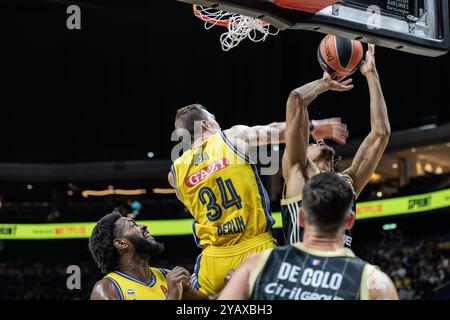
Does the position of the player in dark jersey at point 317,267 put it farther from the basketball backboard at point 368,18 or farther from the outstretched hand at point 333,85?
the outstretched hand at point 333,85

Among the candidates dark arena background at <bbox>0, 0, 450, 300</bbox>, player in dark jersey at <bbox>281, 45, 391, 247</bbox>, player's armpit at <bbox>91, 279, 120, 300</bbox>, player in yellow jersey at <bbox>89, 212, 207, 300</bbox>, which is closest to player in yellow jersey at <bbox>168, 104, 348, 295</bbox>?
player in dark jersey at <bbox>281, 45, 391, 247</bbox>

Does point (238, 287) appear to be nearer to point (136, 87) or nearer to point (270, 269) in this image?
point (270, 269)

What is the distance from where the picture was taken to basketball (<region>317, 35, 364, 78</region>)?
4.11 meters

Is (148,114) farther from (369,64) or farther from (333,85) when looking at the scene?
(333,85)

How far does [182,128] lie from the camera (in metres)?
4.47

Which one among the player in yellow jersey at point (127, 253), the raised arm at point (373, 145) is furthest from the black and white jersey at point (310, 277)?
the raised arm at point (373, 145)

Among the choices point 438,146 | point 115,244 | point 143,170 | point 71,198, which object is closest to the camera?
point 115,244

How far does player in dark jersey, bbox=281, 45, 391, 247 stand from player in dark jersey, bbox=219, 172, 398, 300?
1.32 meters

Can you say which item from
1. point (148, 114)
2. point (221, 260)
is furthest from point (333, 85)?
point (148, 114)

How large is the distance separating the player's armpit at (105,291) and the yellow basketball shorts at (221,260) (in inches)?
18.9

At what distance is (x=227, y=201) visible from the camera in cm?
Answer: 413

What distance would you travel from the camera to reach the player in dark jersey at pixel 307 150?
3.77m
